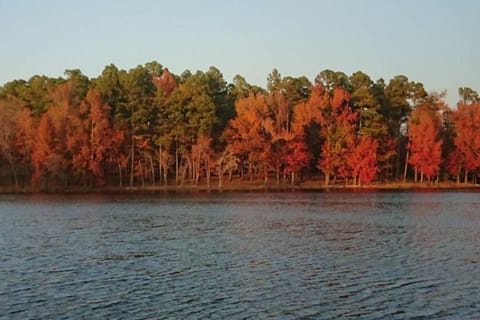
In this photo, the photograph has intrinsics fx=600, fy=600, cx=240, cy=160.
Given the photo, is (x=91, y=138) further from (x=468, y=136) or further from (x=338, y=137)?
(x=468, y=136)

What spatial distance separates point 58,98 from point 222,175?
91.7ft

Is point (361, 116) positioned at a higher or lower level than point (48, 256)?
higher

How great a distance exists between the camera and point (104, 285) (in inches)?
934

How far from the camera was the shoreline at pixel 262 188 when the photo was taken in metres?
88.2

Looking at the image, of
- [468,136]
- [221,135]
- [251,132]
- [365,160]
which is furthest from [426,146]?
[221,135]

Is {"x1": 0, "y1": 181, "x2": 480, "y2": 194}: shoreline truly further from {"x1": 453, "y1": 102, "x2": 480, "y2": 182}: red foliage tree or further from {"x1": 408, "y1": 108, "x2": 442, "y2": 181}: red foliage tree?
{"x1": 453, "y1": 102, "x2": 480, "y2": 182}: red foliage tree

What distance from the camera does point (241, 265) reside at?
1095 inches

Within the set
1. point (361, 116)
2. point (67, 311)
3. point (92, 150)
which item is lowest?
point (67, 311)

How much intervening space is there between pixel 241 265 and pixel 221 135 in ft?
229

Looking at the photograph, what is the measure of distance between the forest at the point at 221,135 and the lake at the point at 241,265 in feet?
119

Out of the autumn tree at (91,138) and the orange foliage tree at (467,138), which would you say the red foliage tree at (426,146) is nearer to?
the orange foliage tree at (467,138)

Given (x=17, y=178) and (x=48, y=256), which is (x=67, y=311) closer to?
(x=48, y=256)

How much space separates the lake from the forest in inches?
1431

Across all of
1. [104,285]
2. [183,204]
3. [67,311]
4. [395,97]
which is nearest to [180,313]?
[67,311]
